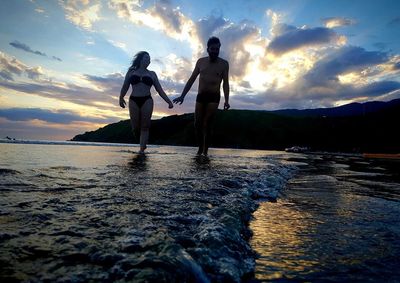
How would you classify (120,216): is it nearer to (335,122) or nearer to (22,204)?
(22,204)

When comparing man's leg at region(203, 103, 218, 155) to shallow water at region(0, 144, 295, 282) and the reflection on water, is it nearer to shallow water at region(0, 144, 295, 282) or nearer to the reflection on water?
the reflection on water

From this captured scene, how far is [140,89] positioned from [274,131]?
355 ft

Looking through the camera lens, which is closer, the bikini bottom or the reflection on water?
the reflection on water

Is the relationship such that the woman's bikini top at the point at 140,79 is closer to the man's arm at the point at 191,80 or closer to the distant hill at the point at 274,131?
the man's arm at the point at 191,80

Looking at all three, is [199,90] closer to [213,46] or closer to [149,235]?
[213,46]

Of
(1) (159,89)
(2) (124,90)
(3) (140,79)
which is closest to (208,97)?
(1) (159,89)

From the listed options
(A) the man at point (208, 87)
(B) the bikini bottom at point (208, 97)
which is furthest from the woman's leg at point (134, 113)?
(B) the bikini bottom at point (208, 97)

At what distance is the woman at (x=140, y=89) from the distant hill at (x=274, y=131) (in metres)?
86.7

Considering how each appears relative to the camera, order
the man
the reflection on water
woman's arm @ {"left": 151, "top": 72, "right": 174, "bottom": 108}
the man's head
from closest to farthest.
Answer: the reflection on water
the man's head
the man
woman's arm @ {"left": 151, "top": 72, "right": 174, "bottom": 108}

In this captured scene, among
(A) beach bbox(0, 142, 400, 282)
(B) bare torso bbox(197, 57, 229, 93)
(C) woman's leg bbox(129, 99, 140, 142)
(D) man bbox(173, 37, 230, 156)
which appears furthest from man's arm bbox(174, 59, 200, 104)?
(A) beach bbox(0, 142, 400, 282)

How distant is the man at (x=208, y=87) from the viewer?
940 centimetres

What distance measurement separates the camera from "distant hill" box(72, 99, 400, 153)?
95500 mm

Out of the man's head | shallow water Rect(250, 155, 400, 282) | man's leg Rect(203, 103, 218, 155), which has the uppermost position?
the man's head

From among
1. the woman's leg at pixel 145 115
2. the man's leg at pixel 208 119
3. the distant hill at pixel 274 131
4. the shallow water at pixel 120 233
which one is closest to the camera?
the shallow water at pixel 120 233
